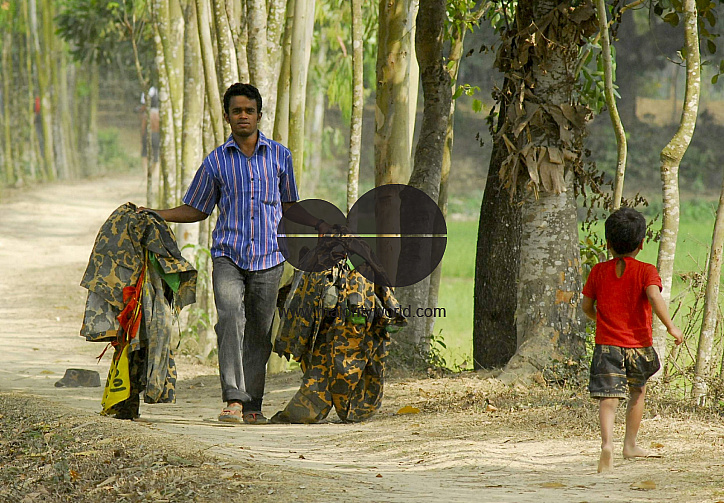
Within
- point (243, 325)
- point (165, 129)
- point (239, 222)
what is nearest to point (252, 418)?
point (243, 325)

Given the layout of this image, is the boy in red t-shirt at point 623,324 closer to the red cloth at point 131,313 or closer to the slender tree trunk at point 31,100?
the red cloth at point 131,313

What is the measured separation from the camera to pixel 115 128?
4331cm

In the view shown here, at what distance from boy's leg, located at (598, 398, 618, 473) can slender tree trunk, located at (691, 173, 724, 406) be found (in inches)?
58.6

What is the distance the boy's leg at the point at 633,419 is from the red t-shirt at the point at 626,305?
23 cm

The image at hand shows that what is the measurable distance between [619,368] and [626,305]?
279 mm

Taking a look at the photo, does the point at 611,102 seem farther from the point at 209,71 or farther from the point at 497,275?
the point at 209,71

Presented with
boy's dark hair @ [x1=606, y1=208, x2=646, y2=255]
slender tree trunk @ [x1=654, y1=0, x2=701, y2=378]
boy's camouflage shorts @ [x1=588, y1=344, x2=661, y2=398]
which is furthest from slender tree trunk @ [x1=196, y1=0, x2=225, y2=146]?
boy's camouflage shorts @ [x1=588, y1=344, x2=661, y2=398]

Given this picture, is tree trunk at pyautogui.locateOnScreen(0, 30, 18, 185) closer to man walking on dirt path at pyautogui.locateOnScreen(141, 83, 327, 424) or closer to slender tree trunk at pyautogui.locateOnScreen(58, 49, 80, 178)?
slender tree trunk at pyautogui.locateOnScreen(58, 49, 80, 178)

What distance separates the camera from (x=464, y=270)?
16.5m

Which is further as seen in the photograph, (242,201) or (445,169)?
(445,169)

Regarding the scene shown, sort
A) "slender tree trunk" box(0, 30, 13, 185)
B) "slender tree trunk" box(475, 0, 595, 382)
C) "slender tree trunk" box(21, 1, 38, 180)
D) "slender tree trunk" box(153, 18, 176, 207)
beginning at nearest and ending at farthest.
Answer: "slender tree trunk" box(475, 0, 595, 382)
"slender tree trunk" box(153, 18, 176, 207)
"slender tree trunk" box(21, 1, 38, 180)
"slender tree trunk" box(0, 30, 13, 185)

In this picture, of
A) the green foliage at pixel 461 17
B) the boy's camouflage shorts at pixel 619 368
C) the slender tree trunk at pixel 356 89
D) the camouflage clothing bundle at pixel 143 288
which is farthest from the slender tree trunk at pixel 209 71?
the boy's camouflage shorts at pixel 619 368

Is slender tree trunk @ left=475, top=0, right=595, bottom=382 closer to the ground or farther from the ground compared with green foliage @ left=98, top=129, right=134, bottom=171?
farther from the ground

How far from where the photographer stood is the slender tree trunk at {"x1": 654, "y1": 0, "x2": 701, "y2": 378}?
515 centimetres
